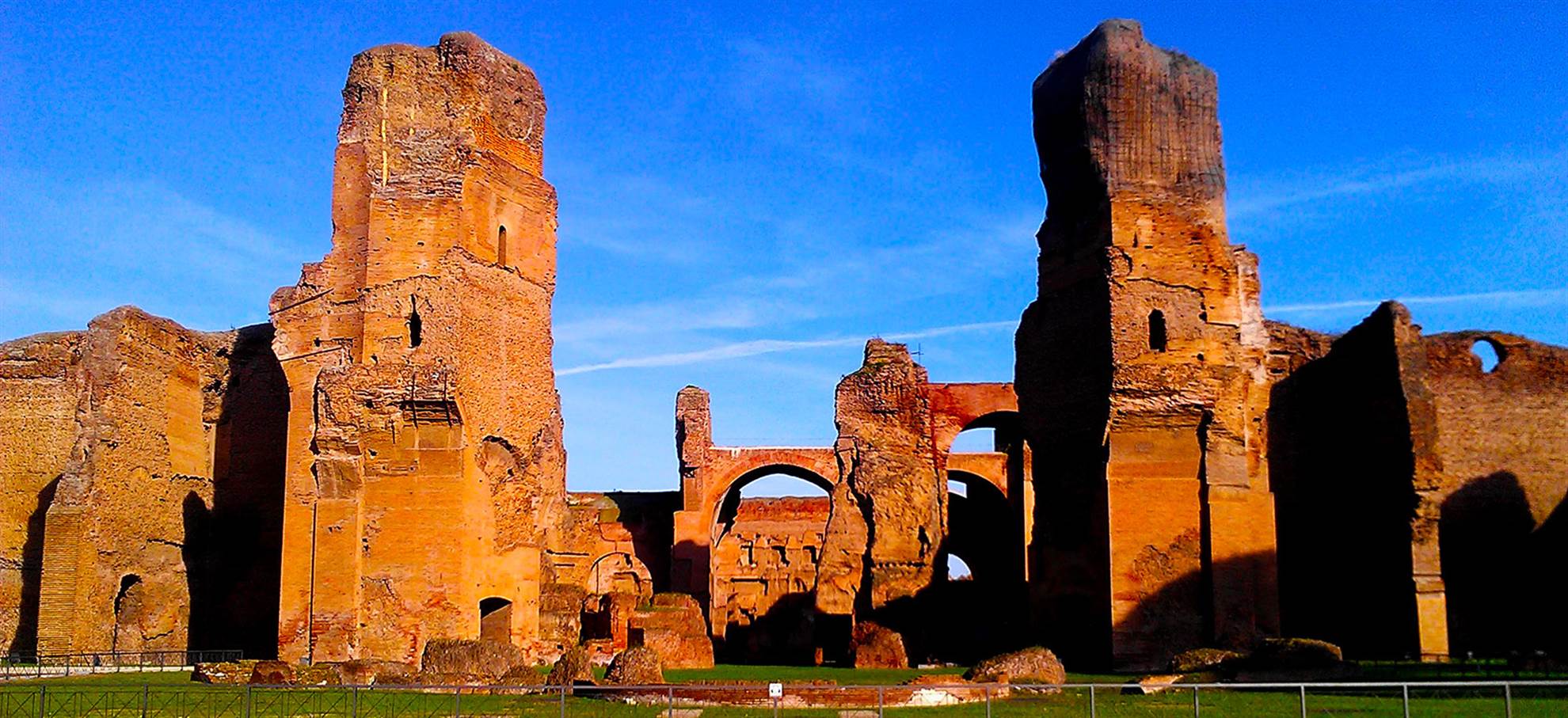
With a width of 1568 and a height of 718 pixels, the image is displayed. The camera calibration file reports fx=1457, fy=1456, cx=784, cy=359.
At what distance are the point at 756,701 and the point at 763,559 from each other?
870 inches

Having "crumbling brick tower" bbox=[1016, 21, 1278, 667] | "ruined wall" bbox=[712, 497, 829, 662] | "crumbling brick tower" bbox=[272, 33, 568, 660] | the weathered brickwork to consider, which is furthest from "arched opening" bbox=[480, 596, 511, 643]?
the weathered brickwork

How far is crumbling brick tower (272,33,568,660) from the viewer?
726 inches

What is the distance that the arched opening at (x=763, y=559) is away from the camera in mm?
32250

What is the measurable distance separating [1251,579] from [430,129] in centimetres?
1211

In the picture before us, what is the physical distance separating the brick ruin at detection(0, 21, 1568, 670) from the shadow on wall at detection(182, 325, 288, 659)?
54 mm

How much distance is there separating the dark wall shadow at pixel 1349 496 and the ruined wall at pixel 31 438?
60.7 ft

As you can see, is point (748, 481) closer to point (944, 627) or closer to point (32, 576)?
point (944, 627)

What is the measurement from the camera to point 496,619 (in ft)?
64.1

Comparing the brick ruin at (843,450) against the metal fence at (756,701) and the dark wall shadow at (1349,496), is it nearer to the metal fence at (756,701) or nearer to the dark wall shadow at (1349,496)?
the dark wall shadow at (1349,496)

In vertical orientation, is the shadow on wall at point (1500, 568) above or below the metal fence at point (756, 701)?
above

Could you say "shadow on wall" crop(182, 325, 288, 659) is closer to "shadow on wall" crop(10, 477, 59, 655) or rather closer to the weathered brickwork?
"shadow on wall" crop(10, 477, 59, 655)

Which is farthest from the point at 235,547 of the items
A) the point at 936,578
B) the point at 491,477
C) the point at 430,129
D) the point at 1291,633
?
the point at 1291,633

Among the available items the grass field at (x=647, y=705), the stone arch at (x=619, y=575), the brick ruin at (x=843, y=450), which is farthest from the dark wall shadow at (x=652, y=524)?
the grass field at (x=647, y=705)

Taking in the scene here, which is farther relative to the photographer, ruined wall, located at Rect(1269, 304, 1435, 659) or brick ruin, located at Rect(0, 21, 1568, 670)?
ruined wall, located at Rect(1269, 304, 1435, 659)
